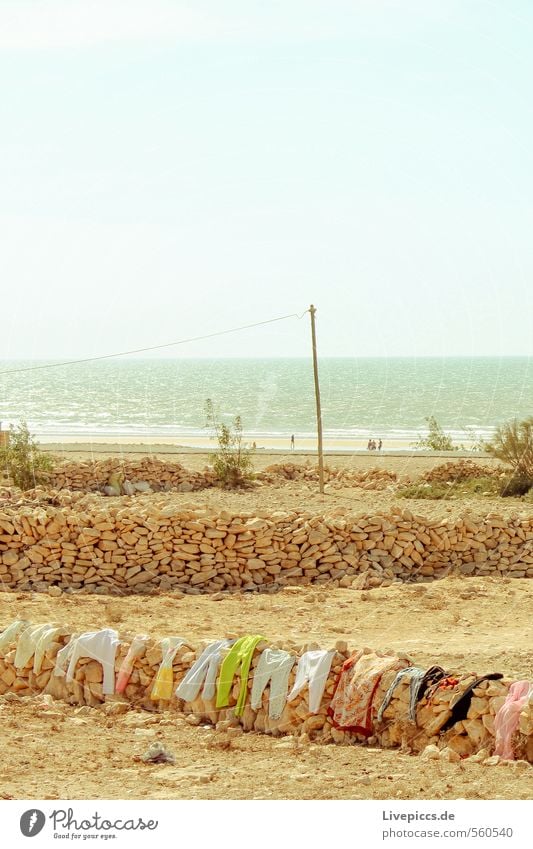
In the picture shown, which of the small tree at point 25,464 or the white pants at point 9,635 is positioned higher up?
the small tree at point 25,464

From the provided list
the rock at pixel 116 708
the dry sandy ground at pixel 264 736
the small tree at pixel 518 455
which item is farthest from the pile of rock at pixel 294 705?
the small tree at pixel 518 455

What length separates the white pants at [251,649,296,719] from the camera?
6.78 m

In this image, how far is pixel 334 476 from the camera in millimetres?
19797

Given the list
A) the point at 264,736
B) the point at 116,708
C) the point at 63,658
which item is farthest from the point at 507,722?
the point at 63,658

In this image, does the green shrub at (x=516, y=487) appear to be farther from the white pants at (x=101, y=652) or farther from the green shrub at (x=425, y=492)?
the white pants at (x=101, y=652)

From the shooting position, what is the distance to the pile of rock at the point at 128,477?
18.6 meters

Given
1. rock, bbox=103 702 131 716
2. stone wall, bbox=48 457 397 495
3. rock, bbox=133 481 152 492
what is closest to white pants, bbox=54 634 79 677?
rock, bbox=103 702 131 716

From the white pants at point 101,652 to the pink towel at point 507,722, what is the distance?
291 cm

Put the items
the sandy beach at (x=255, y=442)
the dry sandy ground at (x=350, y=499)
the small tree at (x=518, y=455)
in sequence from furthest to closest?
the sandy beach at (x=255, y=442)
the small tree at (x=518, y=455)
the dry sandy ground at (x=350, y=499)

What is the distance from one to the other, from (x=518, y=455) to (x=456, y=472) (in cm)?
233

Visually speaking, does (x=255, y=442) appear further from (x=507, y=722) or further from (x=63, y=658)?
(x=507, y=722)

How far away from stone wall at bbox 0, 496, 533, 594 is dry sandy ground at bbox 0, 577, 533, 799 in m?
0.55

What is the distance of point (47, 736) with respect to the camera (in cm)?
652

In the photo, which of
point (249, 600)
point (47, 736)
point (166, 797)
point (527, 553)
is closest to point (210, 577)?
point (249, 600)
